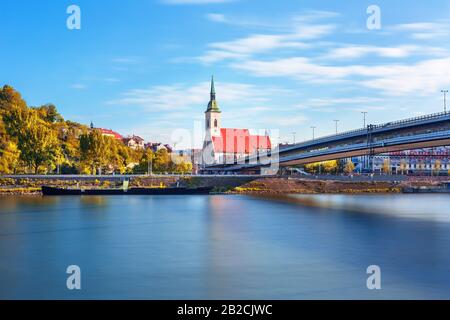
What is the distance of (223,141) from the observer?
6929 inches

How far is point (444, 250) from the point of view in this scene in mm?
31641

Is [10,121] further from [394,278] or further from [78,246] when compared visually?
[394,278]

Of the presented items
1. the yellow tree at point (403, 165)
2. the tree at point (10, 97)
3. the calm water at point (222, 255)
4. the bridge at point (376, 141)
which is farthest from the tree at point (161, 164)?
the yellow tree at point (403, 165)

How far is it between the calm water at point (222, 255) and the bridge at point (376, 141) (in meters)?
15.9

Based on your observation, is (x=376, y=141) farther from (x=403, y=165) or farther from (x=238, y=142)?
(x=238, y=142)

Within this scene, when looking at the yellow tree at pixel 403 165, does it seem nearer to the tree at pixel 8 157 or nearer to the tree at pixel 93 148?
the tree at pixel 93 148

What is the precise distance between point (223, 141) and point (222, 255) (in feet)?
480

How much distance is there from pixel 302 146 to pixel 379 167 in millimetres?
85889

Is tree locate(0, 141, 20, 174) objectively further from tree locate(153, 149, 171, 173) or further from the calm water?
the calm water

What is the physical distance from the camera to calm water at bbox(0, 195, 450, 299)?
22375mm

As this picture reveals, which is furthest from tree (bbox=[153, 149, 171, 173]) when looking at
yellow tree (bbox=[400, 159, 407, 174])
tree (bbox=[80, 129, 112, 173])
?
yellow tree (bbox=[400, 159, 407, 174])

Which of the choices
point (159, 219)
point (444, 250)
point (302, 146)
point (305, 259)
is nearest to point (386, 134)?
point (302, 146)

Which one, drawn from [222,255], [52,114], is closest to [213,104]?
[52,114]

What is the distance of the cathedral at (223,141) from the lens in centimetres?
17212
